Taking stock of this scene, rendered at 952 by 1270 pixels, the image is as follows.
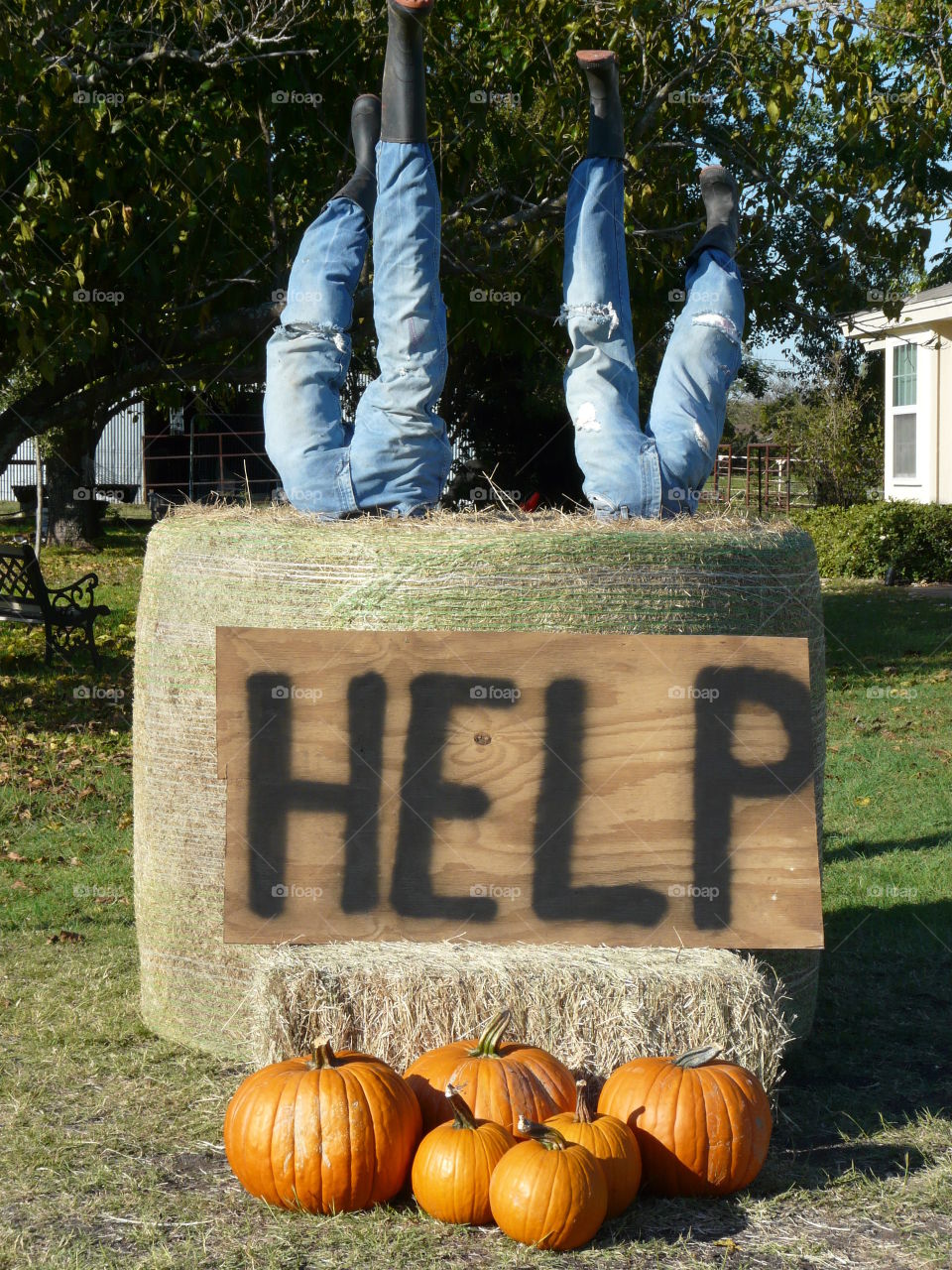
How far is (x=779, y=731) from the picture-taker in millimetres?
3686

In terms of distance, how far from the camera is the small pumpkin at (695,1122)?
313 cm

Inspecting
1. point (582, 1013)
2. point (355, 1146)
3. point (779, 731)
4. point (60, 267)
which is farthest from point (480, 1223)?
point (60, 267)

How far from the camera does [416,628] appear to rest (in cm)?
366

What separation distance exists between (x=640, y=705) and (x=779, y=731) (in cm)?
40

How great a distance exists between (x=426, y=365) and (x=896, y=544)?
1360 cm

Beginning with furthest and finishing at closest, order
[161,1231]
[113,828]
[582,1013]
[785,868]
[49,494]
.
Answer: [49,494] < [113,828] < [785,868] < [582,1013] < [161,1231]

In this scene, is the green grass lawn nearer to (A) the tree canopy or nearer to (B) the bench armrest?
(A) the tree canopy

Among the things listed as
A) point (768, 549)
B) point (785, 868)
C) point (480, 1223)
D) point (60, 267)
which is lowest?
point (480, 1223)

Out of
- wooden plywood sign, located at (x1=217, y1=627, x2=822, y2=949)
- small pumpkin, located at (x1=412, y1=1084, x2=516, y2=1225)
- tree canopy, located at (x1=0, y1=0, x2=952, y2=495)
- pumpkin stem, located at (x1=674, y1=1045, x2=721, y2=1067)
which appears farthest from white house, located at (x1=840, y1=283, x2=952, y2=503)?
small pumpkin, located at (x1=412, y1=1084, x2=516, y2=1225)

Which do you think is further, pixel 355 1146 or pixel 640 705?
pixel 640 705

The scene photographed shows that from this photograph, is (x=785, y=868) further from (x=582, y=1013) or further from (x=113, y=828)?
(x=113, y=828)

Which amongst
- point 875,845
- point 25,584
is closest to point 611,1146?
point 875,845

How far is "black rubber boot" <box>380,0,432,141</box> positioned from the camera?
157 inches

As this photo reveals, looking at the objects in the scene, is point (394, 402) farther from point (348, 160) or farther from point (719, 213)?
point (348, 160)
